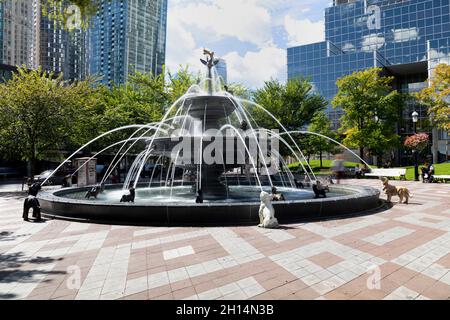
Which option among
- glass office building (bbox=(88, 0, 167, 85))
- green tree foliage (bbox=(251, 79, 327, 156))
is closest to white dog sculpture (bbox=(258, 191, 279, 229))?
green tree foliage (bbox=(251, 79, 327, 156))

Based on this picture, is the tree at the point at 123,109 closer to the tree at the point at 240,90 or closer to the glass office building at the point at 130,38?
the tree at the point at 240,90

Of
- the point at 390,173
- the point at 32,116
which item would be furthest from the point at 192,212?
the point at 390,173

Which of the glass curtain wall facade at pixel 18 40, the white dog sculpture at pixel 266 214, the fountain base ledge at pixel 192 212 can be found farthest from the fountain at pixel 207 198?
the glass curtain wall facade at pixel 18 40

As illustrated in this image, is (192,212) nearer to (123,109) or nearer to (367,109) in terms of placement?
(123,109)

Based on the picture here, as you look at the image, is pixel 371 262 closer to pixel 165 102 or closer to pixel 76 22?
pixel 76 22

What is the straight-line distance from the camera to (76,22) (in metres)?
8.16

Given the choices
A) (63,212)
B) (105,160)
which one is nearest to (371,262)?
(63,212)

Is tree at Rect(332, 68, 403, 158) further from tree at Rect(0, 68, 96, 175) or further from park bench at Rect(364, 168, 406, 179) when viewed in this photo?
tree at Rect(0, 68, 96, 175)

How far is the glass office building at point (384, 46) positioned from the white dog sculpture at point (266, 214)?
5847 cm

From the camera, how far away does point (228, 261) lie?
5441 millimetres

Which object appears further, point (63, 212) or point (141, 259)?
point (63, 212)

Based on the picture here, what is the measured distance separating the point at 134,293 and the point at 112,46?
157 meters

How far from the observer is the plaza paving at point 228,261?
13.9 ft

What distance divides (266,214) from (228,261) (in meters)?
2.91
